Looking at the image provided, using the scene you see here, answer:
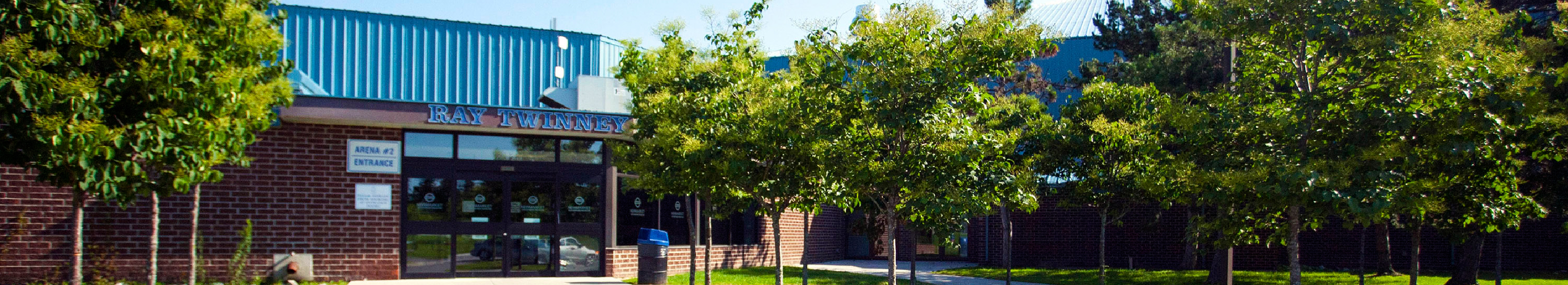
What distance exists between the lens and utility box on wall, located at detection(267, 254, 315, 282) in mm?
15211

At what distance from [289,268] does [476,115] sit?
11.2 feet

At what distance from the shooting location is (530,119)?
16.3 m

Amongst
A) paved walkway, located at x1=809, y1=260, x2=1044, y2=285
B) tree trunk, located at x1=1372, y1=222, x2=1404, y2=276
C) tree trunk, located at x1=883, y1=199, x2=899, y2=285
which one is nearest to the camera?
tree trunk, located at x1=883, y1=199, x2=899, y2=285

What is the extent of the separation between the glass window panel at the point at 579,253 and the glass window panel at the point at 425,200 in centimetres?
206

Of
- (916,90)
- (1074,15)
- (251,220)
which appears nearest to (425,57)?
(251,220)

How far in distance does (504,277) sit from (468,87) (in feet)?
22.9

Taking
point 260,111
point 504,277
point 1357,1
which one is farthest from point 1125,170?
point 260,111

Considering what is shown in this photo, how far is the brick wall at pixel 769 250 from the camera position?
1828cm

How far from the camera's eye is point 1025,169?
12.3 m

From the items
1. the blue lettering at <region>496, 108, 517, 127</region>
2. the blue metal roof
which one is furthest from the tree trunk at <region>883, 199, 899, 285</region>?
the blue metal roof

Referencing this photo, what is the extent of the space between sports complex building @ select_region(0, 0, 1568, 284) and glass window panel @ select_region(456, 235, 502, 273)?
0.02 m

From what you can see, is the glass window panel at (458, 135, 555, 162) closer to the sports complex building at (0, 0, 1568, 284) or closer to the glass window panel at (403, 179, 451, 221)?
the sports complex building at (0, 0, 1568, 284)

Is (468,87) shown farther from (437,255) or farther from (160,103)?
(160,103)

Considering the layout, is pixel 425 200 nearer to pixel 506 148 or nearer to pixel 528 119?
pixel 506 148
